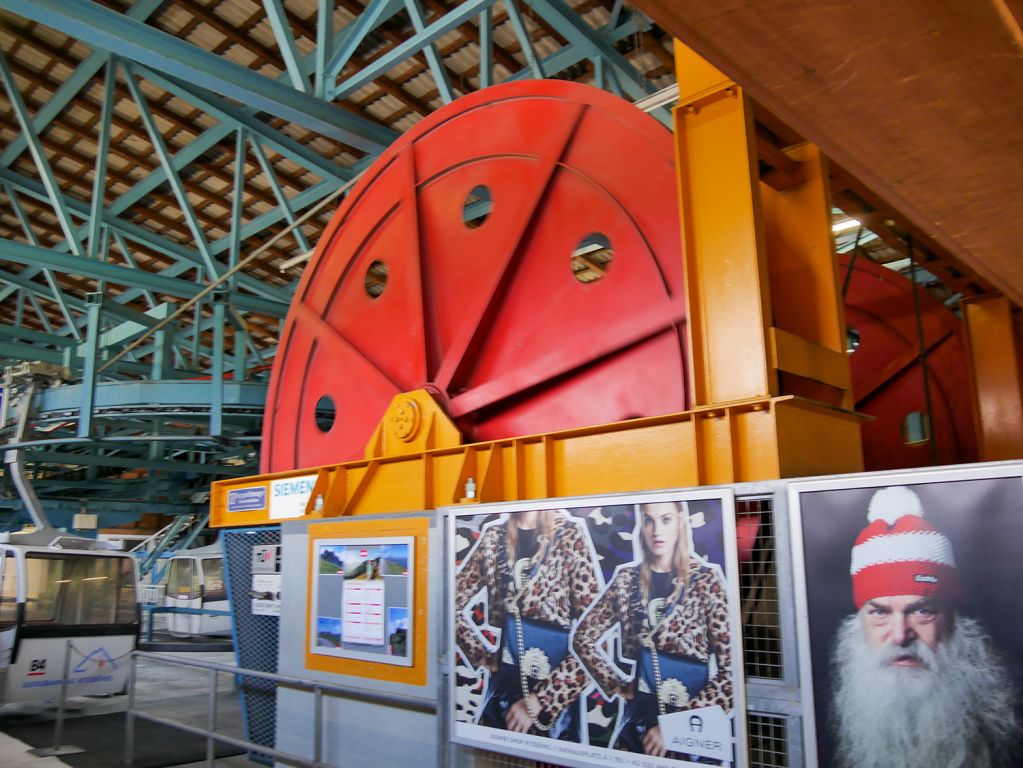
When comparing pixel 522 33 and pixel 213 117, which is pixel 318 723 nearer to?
pixel 522 33

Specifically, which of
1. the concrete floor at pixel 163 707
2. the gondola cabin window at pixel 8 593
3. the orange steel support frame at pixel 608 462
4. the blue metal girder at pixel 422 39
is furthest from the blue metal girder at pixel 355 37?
the gondola cabin window at pixel 8 593

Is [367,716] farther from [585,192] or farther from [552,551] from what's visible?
[585,192]

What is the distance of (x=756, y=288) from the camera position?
12.3ft

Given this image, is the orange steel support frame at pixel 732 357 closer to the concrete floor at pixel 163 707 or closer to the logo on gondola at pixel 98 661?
the concrete floor at pixel 163 707

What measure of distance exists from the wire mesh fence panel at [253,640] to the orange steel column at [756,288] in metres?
4.26

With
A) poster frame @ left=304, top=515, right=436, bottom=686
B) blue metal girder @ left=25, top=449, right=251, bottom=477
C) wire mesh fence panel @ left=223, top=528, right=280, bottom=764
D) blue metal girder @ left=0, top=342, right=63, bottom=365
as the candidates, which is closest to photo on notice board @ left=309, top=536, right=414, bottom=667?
poster frame @ left=304, top=515, right=436, bottom=686

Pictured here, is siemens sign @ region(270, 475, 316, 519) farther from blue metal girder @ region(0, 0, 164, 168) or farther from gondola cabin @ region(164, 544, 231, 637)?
gondola cabin @ region(164, 544, 231, 637)

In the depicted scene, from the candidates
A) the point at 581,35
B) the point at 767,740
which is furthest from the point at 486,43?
the point at 767,740

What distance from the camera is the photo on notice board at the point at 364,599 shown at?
4824 millimetres

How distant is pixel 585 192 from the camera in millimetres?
5445

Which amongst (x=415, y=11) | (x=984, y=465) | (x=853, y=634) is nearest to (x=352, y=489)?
(x=853, y=634)

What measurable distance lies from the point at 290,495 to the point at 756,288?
4028 millimetres

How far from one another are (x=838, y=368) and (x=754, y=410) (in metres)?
0.79

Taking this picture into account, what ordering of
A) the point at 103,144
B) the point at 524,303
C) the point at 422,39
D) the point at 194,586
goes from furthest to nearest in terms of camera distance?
the point at 194,586, the point at 103,144, the point at 422,39, the point at 524,303
